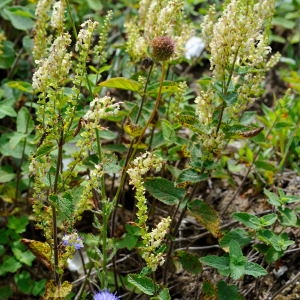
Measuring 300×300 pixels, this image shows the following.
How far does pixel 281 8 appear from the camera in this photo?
3635 mm

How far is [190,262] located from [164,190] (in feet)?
0.90

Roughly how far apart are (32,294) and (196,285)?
701 mm

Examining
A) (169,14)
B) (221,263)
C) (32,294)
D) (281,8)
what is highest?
(169,14)

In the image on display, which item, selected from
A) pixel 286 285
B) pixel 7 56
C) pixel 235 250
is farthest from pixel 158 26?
pixel 7 56

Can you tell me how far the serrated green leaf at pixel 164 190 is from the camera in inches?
71.6

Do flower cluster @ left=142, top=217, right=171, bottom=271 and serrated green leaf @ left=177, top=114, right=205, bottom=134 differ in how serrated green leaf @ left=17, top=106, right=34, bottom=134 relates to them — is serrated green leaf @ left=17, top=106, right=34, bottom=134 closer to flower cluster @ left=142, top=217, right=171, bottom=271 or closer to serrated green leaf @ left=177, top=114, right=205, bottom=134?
serrated green leaf @ left=177, top=114, right=205, bottom=134

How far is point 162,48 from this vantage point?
158cm

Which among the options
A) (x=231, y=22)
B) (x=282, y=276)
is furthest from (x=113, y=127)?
(x=231, y=22)

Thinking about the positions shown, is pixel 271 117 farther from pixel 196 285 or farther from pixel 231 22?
pixel 231 22

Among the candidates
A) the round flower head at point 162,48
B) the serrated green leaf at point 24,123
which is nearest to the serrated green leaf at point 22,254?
the serrated green leaf at point 24,123

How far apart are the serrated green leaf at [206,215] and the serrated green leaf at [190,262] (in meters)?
0.14

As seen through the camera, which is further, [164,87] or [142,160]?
[164,87]

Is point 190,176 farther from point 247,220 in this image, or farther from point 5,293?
point 5,293

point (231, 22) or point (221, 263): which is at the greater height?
point (231, 22)
